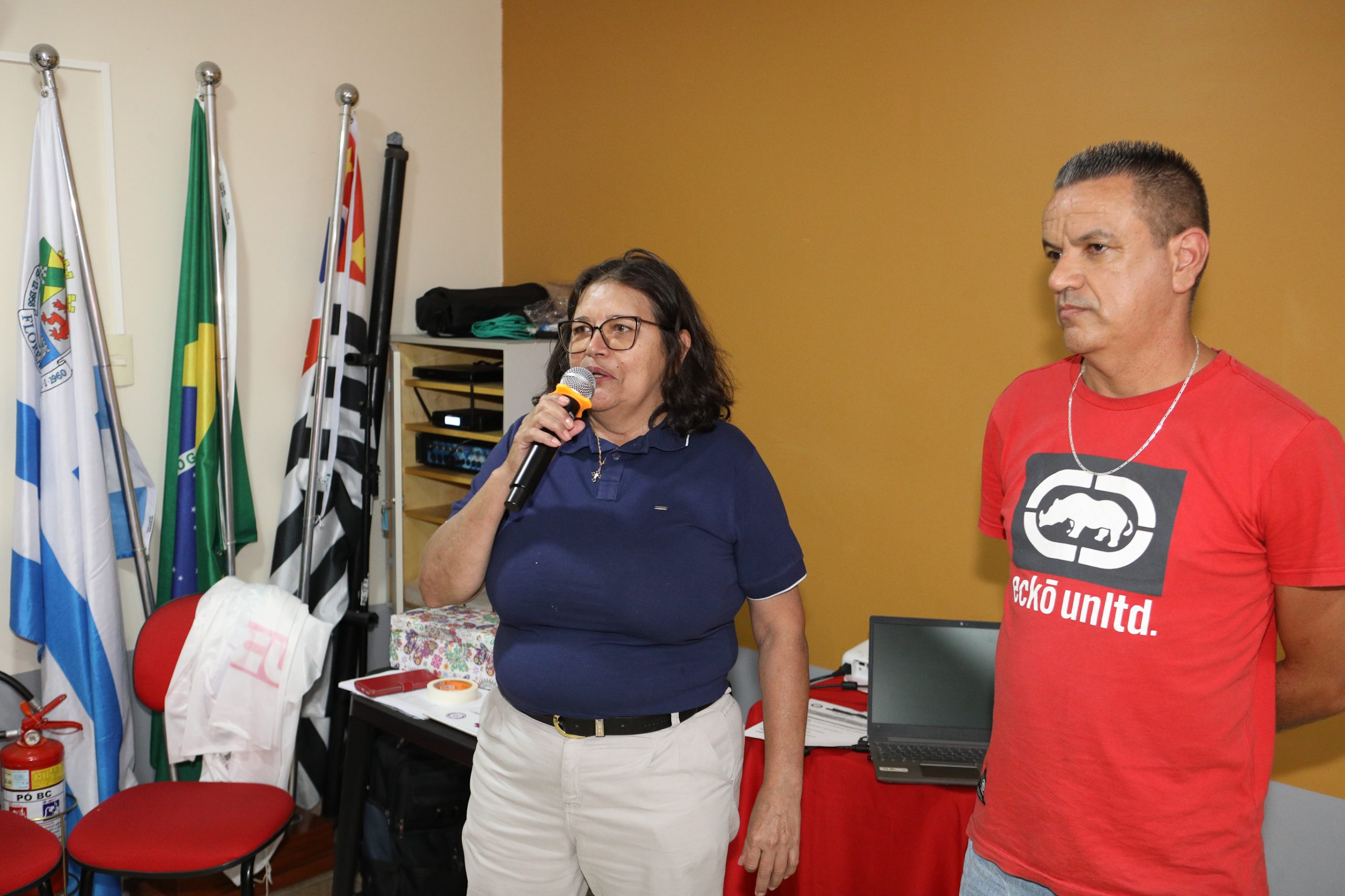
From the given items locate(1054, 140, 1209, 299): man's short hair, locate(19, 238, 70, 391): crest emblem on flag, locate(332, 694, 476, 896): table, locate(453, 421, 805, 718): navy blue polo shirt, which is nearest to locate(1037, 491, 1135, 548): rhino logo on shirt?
locate(1054, 140, 1209, 299): man's short hair

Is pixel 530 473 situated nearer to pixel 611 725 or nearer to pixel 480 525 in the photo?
pixel 480 525

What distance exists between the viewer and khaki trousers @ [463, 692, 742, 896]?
1.47m

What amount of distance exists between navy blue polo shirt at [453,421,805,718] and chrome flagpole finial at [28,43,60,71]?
1.93m

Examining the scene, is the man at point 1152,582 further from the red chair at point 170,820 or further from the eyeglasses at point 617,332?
the red chair at point 170,820

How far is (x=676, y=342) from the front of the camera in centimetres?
162

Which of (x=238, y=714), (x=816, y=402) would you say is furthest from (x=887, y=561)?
(x=238, y=714)

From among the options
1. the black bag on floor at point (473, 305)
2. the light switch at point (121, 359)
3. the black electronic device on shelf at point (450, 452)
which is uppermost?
the black bag on floor at point (473, 305)

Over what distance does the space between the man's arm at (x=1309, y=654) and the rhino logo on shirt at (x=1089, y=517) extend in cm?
18

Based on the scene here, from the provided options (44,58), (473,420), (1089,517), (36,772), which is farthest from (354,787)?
(44,58)

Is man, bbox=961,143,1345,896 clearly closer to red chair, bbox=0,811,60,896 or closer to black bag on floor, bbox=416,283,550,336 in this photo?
red chair, bbox=0,811,60,896

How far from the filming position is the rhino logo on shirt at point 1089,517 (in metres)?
1.18

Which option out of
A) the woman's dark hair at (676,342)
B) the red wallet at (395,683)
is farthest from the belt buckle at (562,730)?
the red wallet at (395,683)

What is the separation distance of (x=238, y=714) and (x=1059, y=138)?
2379 mm

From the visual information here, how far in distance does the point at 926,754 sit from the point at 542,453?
40.3 inches
